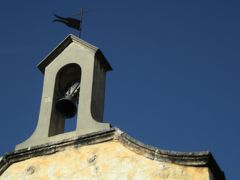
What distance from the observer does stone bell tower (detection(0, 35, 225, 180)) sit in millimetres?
10094

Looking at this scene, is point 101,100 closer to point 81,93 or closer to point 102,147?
point 81,93

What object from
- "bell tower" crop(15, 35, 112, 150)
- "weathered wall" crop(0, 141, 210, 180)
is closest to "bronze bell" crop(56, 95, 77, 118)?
"bell tower" crop(15, 35, 112, 150)

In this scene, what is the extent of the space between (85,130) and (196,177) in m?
2.37

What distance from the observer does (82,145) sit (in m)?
11.0

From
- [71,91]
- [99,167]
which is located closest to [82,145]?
[99,167]

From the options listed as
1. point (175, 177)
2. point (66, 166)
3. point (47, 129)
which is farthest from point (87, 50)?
point (175, 177)

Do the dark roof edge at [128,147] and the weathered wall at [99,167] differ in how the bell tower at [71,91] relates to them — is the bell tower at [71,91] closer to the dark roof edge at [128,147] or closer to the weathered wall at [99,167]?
the dark roof edge at [128,147]

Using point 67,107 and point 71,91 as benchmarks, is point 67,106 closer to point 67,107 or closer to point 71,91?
point 67,107

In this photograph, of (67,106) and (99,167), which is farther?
(67,106)

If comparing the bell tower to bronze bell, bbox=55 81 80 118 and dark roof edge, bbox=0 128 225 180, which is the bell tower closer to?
bronze bell, bbox=55 81 80 118

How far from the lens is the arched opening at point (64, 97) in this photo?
11.9 metres

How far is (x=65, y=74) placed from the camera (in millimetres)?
12555

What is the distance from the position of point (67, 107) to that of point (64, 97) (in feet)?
0.72

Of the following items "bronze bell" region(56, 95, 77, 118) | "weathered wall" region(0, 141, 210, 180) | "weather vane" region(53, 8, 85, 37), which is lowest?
"weathered wall" region(0, 141, 210, 180)
